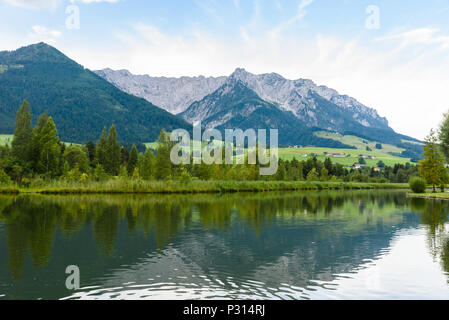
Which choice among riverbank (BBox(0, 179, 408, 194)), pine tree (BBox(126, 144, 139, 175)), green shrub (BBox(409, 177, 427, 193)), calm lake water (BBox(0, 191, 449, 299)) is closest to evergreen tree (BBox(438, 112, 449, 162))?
green shrub (BBox(409, 177, 427, 193))

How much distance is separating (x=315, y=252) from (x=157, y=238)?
9893 mm

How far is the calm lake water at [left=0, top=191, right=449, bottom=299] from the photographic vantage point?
43.2 feet

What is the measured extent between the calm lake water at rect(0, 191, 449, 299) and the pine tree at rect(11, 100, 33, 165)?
5352cm

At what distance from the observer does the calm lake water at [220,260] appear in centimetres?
1318

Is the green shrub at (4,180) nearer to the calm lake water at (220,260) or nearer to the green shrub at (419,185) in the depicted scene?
the calm lake water at (220,260)

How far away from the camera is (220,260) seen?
1778 cm

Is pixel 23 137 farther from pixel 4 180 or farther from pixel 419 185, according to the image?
pixel 419 185

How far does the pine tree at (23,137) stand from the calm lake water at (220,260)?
2107 inches

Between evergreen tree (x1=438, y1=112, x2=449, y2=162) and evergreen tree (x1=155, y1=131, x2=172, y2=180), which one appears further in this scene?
evergreen tree (x1=155, y1=131, x2=172, y2=180)

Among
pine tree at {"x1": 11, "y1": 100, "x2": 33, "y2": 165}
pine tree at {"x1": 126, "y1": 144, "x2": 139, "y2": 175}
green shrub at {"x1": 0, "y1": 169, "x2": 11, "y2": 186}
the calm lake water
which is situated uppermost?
pine tree at {"x1": 11, "y1": 100, "x2": 33, "y2": 165}

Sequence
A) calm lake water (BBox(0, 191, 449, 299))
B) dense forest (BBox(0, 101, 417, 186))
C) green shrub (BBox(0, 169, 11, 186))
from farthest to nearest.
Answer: dense forest (BBox(0, 101, 417, 186))
green shrub (BBox(0, 169, 11, 186))
calm lake water (BBox(0, 191, 449, 299))

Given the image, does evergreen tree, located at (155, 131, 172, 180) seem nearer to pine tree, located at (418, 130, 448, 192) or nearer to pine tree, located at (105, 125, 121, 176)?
pine tree, located at (105, 125, 121, 176)

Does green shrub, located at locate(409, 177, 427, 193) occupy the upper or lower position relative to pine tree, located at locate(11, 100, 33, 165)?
lower

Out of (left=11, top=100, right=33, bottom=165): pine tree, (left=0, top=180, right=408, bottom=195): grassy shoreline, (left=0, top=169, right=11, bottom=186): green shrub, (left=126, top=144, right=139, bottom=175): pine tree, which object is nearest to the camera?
(left=0, top=180, right=408, bottom=195): grassy shoreline
